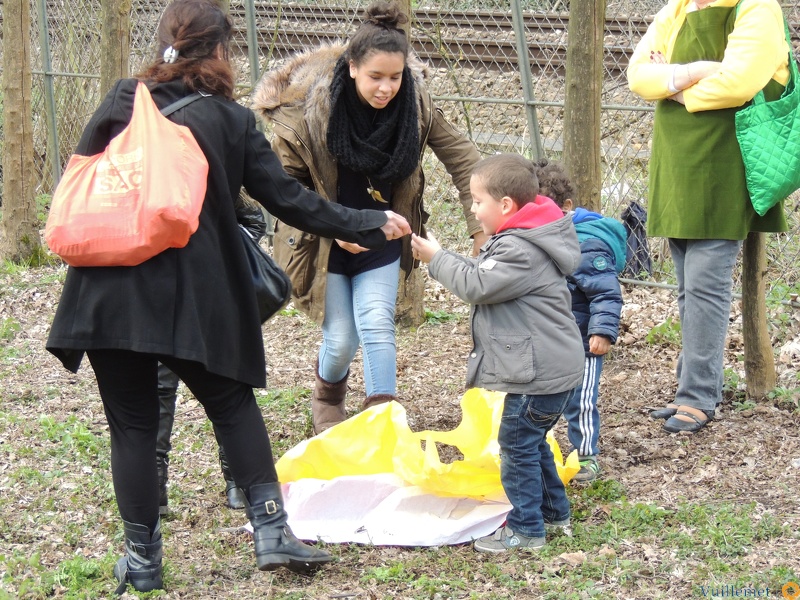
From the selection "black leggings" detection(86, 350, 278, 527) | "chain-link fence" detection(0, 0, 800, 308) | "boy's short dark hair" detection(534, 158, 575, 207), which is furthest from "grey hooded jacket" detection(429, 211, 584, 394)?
"chain-link fence" detection(0, 0, 800, 308)

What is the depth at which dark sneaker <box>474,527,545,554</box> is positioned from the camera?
11.3 ft

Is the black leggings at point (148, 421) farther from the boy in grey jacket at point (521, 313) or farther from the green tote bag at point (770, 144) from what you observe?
the green tote bag at point (770, 144)

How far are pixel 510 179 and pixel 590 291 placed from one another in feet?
2.60

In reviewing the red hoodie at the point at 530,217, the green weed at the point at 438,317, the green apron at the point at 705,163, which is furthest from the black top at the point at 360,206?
the green weed at the point at 438,317

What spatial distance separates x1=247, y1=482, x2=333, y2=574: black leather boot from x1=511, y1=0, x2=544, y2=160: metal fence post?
4105 millimetres

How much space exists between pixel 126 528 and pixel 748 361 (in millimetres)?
3318

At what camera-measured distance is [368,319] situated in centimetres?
434

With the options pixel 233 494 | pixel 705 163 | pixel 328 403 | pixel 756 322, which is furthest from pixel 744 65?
pixel 233 494

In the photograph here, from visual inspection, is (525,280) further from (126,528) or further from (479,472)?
(126,528)

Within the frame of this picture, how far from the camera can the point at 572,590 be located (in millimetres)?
3145

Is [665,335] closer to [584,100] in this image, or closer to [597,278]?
[584,100]

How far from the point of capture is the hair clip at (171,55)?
304 cm

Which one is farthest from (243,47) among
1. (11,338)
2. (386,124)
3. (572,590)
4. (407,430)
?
(572,590)

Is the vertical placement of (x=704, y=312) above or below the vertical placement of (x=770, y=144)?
below
